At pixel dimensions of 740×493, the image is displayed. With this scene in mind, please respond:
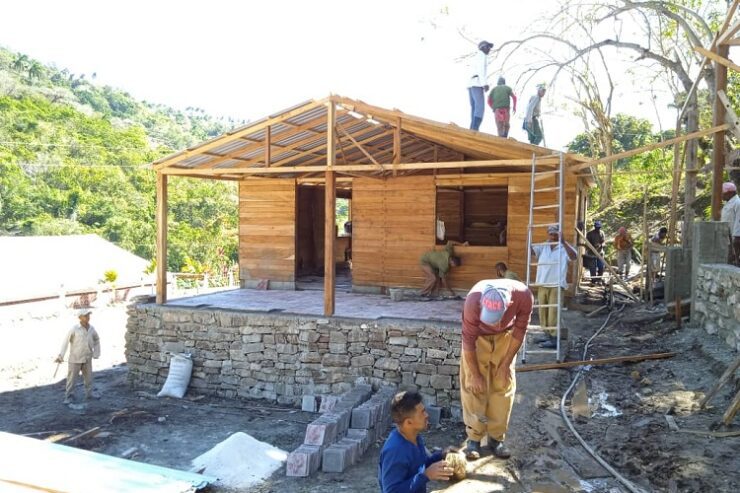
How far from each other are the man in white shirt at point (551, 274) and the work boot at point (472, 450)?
394cm

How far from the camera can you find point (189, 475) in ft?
21.0

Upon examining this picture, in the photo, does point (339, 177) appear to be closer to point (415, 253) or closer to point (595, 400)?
A: point (415, 253)

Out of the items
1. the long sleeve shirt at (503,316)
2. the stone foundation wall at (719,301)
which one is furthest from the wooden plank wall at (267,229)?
the long sleeve shirt at (503,316)

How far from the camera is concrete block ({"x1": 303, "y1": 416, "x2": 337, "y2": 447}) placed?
6.95 m

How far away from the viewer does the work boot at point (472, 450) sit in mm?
4707

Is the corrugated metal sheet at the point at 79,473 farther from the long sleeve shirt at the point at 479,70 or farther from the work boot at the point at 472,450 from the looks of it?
the long sleeve shirt at the point at 479,70

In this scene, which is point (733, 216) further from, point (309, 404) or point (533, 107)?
point (309, 404)

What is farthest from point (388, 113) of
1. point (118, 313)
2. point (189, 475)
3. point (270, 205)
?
point (118, 313)

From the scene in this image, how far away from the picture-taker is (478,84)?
34.1 ft

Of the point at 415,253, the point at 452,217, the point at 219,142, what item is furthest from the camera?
the point at 452,217

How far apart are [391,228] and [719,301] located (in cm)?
687

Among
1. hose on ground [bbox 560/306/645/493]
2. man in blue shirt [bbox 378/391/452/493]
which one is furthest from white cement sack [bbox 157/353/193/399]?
man in blue shirt [bbox 378/391/452/493]

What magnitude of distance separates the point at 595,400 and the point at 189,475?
5.12 meters

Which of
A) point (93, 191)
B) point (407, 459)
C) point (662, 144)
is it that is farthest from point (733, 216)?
point (93, 191)
